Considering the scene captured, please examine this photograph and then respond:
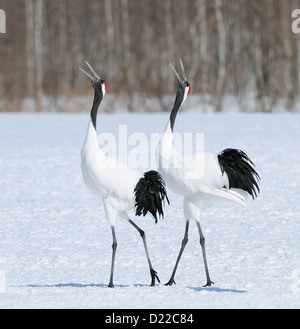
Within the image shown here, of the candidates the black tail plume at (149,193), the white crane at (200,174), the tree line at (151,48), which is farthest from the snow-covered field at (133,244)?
the tree line at (151,48)

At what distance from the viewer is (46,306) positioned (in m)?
4.94

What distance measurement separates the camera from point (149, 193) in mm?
5293

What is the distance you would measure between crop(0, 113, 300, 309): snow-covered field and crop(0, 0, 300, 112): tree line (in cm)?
830

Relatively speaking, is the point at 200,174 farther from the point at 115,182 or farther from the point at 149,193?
the point at 115,182

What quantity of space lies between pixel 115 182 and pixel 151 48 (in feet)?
72.6

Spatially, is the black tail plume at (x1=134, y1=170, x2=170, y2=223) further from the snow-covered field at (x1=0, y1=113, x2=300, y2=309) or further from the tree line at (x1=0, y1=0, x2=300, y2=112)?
the tree line at (x1=0, y1=0, x2=300, y2=112)

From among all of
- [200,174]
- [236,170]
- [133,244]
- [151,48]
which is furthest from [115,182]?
[151,48]

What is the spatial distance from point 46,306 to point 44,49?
23.3 m

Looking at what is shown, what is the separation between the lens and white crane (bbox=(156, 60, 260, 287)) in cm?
519

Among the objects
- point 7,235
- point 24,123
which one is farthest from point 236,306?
point 24,123

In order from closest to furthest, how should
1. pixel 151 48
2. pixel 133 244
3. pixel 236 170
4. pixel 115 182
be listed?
1. pixel 115 182
2. pixel 236 170
3. pixel 133 244
4. pixel 151 48

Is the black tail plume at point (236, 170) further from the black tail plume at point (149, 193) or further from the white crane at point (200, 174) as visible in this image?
the black tail plume at point (149, 193)

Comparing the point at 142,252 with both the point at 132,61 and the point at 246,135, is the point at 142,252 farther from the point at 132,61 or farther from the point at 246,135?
the point at 132,61

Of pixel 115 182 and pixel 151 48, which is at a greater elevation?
pixel 151 48
